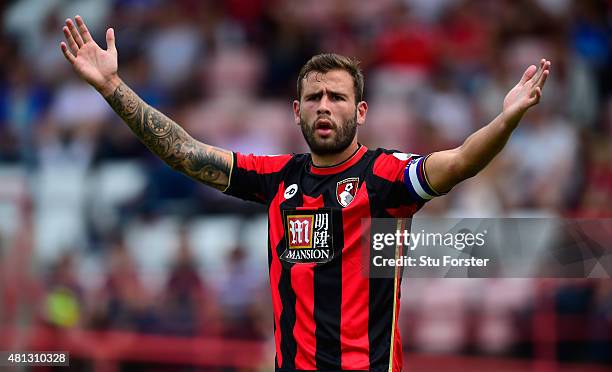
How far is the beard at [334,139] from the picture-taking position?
6113mm

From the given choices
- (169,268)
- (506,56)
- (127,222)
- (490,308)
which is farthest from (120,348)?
(506,56)

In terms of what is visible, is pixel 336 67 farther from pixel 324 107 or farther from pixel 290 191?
pixel 290 191

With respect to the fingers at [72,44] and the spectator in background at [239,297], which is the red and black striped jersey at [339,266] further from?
the spectator in background at [239,297]

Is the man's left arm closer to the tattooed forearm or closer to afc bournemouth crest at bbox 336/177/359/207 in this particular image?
afc bournemouth crest at bbox 336/177/359/207

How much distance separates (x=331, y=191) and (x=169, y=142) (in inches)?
39.9

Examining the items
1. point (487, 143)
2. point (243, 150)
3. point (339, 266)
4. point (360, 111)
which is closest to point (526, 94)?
point (487, 143)

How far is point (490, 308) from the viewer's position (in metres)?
11.5

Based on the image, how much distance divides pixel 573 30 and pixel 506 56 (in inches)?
41.5

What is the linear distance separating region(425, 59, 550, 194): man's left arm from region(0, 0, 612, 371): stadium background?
581 cm

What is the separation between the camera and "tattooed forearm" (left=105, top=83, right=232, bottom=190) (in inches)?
254

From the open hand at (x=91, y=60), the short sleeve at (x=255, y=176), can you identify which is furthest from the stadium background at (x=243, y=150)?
the open hand at (x=91, y=60)

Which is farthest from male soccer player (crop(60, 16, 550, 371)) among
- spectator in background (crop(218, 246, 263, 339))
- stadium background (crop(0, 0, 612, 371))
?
spectator in background (crop(218, 246, 263, 339))

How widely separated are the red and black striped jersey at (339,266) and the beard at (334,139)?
0.11 meters

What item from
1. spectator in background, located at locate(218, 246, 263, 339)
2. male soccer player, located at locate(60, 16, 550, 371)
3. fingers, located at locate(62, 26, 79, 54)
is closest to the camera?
male soccer player, located at locate(60, 16, 550, 371)
